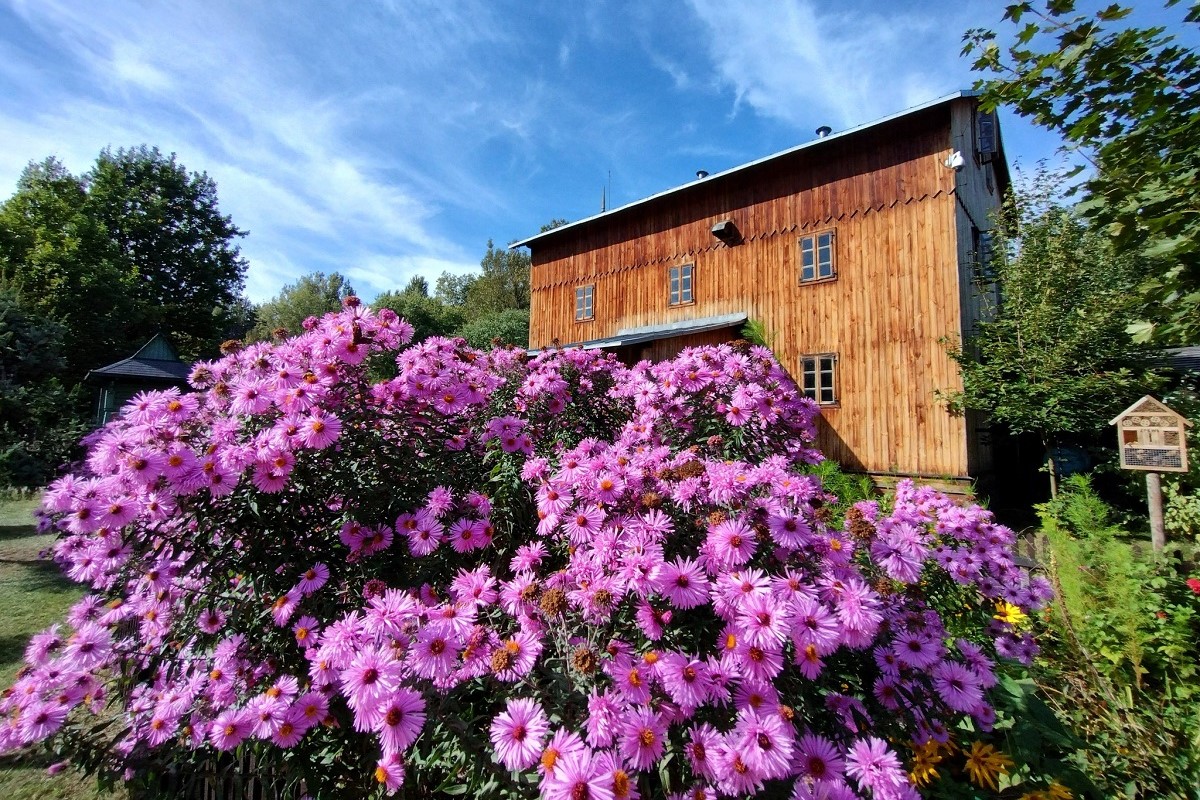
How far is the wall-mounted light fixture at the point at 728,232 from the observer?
962cm

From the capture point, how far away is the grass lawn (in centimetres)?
225

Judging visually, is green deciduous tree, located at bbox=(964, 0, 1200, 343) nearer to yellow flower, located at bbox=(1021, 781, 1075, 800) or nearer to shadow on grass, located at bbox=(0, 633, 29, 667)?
yellow flower, located at bbox=(1021, 781, 1075, 800)

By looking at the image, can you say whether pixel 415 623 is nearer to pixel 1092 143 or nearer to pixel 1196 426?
pixel 1092 143

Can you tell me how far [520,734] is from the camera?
1005 mm

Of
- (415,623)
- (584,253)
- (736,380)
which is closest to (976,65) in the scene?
(736,380)

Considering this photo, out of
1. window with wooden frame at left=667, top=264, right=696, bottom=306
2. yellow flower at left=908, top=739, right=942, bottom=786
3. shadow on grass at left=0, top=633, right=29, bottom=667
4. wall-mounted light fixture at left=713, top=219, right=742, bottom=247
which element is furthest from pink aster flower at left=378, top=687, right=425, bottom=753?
window with wooden frame at left=667, top=264, right=696, bottom=306

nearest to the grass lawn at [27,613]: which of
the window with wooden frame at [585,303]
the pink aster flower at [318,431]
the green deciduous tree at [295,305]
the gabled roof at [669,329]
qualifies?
the pink aster flower at [318,431]

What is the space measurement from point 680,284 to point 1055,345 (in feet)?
19.7

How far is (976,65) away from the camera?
2.38m

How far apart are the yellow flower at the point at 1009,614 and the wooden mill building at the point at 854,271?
550cm

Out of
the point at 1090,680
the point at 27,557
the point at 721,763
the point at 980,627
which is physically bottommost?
the point at 27,557

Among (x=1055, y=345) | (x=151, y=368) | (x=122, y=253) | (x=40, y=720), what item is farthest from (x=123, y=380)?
(x=122, y=253)

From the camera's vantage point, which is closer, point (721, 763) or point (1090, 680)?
point (721, 763)

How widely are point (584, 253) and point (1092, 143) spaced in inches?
413
